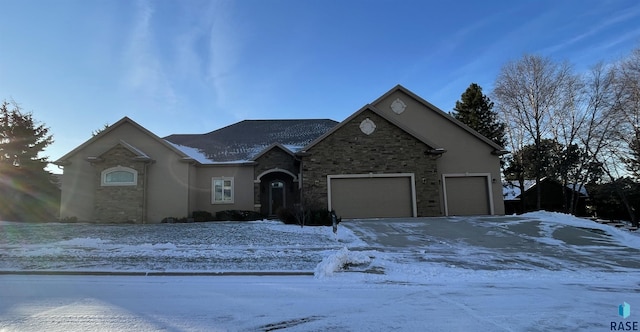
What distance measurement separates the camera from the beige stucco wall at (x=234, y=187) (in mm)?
21125

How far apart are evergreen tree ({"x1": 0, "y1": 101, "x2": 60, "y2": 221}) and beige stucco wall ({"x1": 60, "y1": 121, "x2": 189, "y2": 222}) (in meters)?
4.17

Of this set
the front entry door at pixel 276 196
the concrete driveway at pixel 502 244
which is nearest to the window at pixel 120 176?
the front entry door at pixel 276 196

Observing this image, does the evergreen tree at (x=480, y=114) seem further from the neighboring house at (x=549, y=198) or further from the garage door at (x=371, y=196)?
the garage door at (x=371, y=196)

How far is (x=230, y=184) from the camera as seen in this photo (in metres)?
21.3

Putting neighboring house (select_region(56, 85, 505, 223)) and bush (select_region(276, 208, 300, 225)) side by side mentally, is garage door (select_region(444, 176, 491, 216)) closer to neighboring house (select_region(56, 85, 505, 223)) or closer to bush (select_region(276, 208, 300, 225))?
neighboring house (select_region(56, 85, 505, 223))

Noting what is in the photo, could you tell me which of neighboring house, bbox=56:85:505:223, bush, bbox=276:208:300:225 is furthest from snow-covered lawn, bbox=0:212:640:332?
neighboring house, bbox=56:85:505:223

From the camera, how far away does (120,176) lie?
19219 millimetres

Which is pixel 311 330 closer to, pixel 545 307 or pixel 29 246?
pixel 545 307

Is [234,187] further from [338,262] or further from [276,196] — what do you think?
[338,262]

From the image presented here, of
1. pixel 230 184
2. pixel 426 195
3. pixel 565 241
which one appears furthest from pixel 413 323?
pixel 230 184

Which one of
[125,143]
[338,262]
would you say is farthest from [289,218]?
[125,143]

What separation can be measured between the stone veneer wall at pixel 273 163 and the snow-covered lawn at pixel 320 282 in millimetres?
8143

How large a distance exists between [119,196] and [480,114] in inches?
1233

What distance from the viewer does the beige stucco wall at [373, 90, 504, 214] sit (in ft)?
67.9
